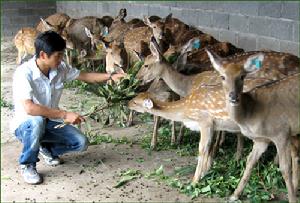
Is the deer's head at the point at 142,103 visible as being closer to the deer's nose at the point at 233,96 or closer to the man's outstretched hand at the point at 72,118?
the man's outstretched hand at the point at 72,118

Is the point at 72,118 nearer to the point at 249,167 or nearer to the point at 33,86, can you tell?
the point at 33,86

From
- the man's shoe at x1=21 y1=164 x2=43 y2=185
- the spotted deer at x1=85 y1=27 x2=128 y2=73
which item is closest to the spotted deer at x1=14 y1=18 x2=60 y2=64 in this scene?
the spotted deer at x1=85 y1=27 x2=128 y2=73

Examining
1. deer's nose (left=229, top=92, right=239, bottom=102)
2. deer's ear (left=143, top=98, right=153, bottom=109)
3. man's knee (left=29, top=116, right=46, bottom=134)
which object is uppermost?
deer's nose (left=229, top=92, right=239, bottom=102)

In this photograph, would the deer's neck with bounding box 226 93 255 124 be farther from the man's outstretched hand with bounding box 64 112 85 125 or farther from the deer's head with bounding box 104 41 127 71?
the deer's head with bounding box 104 41 127 71

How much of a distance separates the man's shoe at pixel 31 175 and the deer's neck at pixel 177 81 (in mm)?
1658

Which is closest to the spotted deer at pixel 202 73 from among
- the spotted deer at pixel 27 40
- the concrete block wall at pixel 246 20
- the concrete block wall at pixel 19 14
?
the concrete block wall at pixel 246 20

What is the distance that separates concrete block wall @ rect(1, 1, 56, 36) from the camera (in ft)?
46.1

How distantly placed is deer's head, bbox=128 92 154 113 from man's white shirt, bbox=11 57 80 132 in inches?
28.4

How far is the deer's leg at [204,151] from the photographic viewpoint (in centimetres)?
503

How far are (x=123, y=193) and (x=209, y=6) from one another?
4.89 metres

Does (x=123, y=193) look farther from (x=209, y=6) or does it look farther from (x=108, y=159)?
(x=209, y=6)

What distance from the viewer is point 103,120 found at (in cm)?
705

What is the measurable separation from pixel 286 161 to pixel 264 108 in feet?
1.48

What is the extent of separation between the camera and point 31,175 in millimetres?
5199
